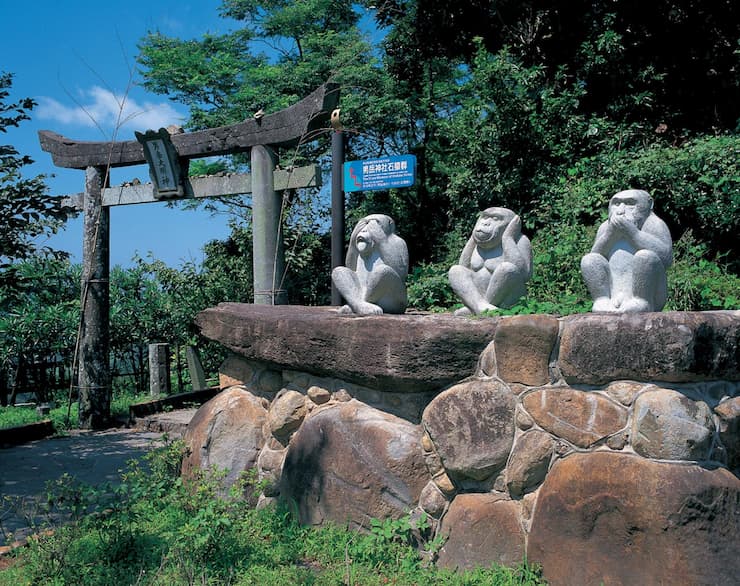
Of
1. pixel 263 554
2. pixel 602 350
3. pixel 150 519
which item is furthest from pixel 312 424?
pixel 602 350

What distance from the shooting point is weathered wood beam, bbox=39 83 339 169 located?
20.2ft

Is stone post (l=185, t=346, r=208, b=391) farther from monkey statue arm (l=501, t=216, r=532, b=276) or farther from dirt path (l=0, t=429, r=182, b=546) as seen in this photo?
monkey statue arm (l=501, t=216, r=532, b=276)

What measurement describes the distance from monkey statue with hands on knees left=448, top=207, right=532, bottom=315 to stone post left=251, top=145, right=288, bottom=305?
289 centimetres

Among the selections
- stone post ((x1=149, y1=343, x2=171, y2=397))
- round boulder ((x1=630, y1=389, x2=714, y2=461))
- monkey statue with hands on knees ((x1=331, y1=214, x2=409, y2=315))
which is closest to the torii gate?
stone post ((x1=149, y1=343, x2=171, y2=397))

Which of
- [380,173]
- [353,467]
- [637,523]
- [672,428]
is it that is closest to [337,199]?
[380,173]

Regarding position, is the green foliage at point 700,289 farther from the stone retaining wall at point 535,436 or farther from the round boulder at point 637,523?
the round boulder at point 637,523

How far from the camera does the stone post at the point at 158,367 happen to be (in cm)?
931

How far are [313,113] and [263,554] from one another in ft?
13.3

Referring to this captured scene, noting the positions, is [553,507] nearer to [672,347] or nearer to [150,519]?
[672,347]

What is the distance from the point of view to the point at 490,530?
3215mm

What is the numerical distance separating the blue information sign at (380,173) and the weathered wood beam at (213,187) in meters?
0.59

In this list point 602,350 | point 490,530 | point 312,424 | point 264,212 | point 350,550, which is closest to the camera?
point 602,350

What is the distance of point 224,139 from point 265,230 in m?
1.21

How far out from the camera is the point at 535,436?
10.3ft
